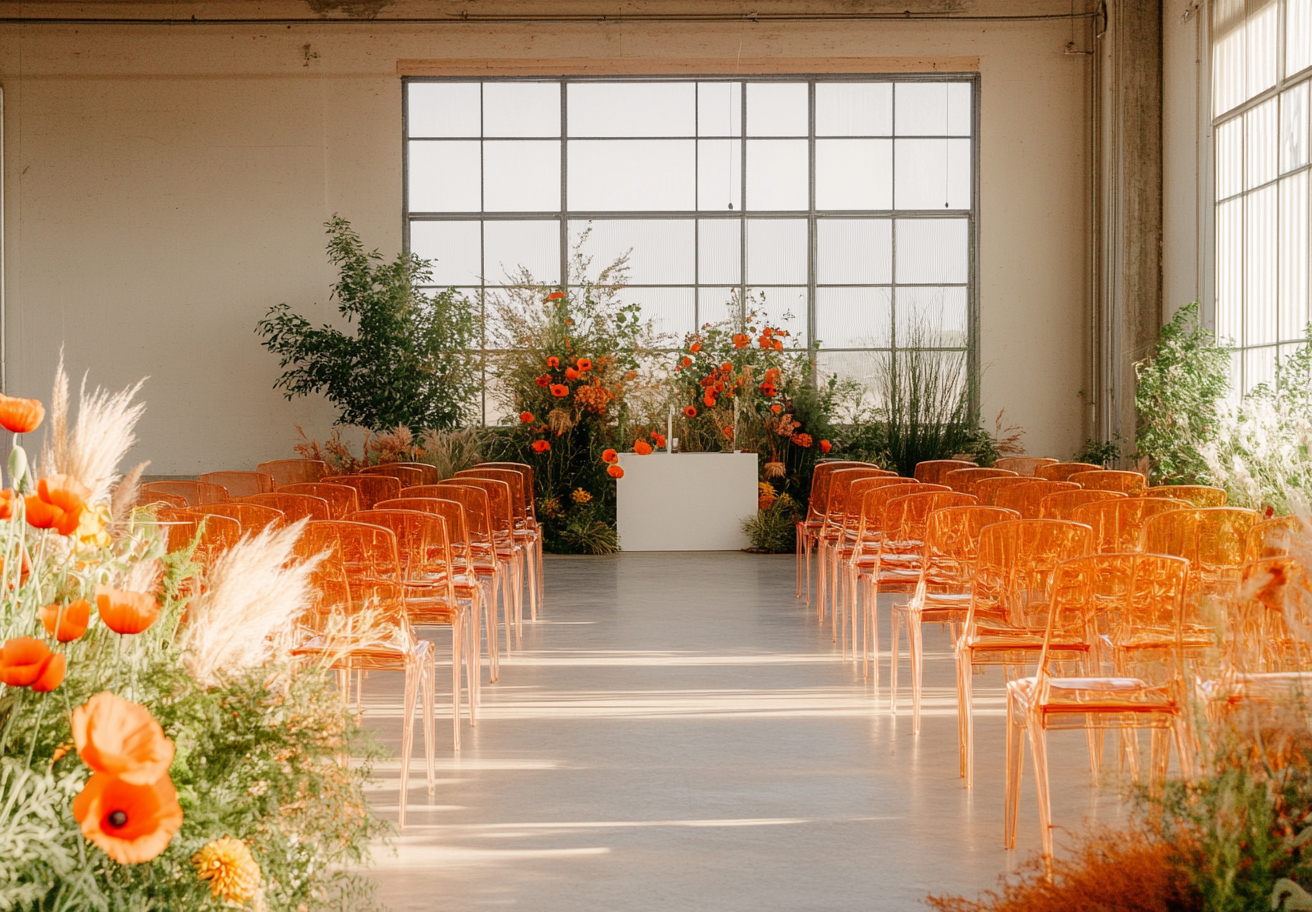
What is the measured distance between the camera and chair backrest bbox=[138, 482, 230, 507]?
561 centimetres

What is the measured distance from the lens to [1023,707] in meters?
3.17

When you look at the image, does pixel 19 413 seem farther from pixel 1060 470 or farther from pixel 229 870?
pixel 1060 470

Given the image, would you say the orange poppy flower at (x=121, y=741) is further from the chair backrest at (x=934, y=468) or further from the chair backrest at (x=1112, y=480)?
the chair backrest at (x=934, y=468)

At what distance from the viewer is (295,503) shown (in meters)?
5.13

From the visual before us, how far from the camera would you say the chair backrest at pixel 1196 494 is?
5383 millimetres

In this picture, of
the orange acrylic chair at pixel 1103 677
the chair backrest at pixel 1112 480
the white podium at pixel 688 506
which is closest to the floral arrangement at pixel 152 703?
the orange acrylic chair at pixel 1103 677

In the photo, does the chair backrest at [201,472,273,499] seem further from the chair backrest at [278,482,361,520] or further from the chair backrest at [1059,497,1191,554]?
the chair backrest at [1059,497,1191,554]

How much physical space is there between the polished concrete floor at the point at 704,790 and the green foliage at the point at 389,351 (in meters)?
5.58

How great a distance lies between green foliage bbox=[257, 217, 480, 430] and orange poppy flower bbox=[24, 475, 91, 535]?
390 inches

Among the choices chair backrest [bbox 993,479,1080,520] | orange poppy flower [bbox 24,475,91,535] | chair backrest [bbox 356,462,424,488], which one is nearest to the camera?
orange poppy flower [bbox 24,475,91,535]

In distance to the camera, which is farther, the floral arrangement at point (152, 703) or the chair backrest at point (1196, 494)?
the chair backrest at point (1196, 494)

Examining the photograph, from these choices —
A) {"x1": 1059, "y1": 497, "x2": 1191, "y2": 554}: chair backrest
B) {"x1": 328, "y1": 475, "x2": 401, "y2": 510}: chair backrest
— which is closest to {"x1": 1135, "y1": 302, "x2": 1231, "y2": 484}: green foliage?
{"x1": 1059, "y1": 497, "x2": 1191, "y2": 554}: chair backrest

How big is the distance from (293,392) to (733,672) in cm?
784

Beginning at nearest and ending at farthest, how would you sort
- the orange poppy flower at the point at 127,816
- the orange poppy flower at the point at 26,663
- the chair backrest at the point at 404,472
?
the orange poppy flower at the point at 127,816
the orange poppy flower at the point at 26,663
the chair backrest at the point at 404,472
